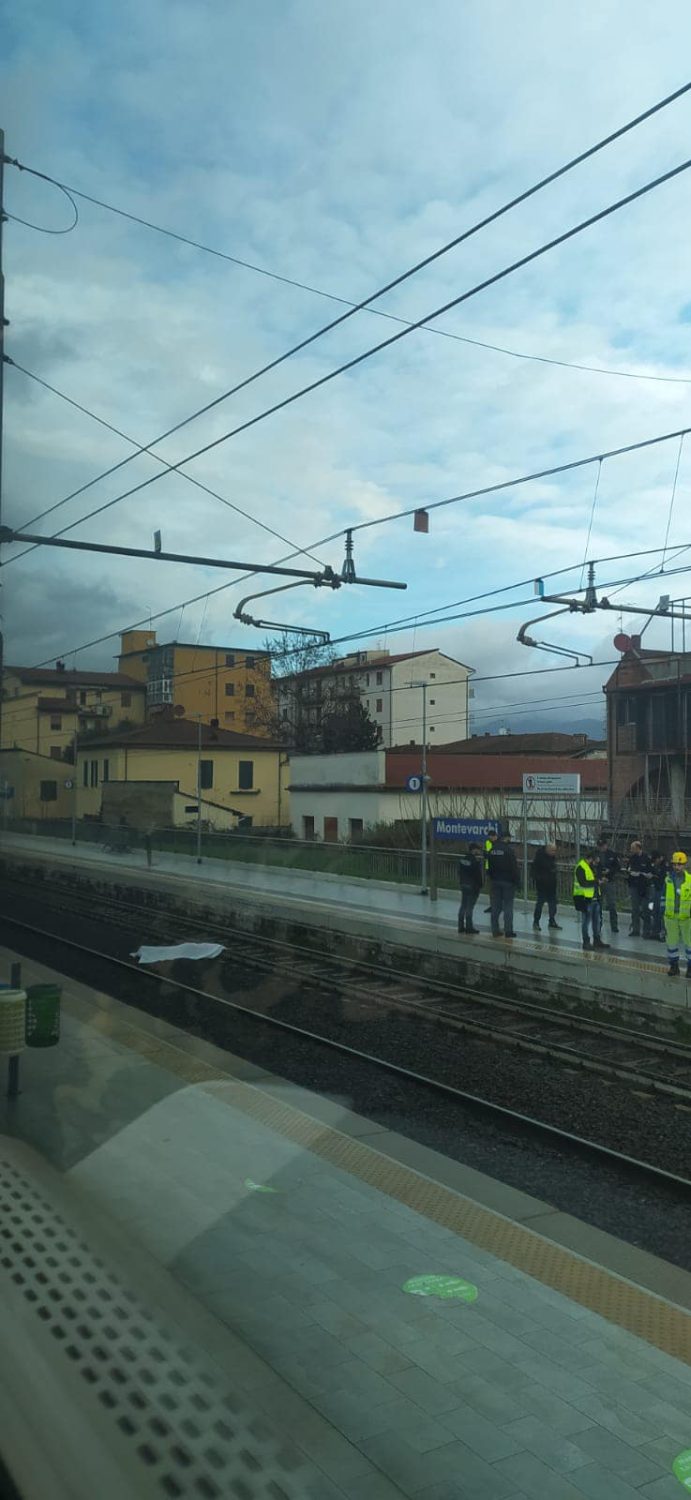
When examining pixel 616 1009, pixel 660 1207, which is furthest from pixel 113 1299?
pixel 616 1009

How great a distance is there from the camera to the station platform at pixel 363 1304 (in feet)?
12.0

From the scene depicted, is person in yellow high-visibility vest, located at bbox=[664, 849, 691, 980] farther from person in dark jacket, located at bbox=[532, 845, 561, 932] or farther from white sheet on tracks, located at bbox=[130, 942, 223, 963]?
white sheet on tracks, located at bbox=[130, 942, 223, 963]

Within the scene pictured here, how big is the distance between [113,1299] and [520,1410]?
1.62 metres

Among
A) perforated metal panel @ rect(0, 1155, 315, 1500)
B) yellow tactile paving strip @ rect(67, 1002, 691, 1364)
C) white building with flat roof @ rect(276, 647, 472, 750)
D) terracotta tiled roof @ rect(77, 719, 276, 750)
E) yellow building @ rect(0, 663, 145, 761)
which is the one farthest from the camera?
white building with flat roof @ rect(276, 647, 472, 750)

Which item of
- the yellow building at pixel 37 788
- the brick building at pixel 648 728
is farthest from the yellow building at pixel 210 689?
the brick building at pixel 648 728

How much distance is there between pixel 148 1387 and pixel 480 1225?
305 centimetres

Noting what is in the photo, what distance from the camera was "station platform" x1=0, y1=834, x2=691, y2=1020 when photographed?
13.4 meters

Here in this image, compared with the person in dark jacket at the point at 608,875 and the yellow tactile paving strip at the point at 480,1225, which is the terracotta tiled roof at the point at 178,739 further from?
the yellow tactile paving strip at the point at 480,1225

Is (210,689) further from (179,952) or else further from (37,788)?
(179,952)

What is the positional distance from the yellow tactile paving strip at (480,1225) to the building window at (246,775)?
40554mm

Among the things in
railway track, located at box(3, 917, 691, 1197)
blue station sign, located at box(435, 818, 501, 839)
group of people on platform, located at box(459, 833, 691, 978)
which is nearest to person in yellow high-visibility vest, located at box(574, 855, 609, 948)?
group of people on platform, located at box(459, 833, 691, 978)

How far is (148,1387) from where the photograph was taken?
11.0ft

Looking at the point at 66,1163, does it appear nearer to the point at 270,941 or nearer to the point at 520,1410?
the point at 520,1410

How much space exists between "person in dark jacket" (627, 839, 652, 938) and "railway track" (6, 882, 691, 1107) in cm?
339
